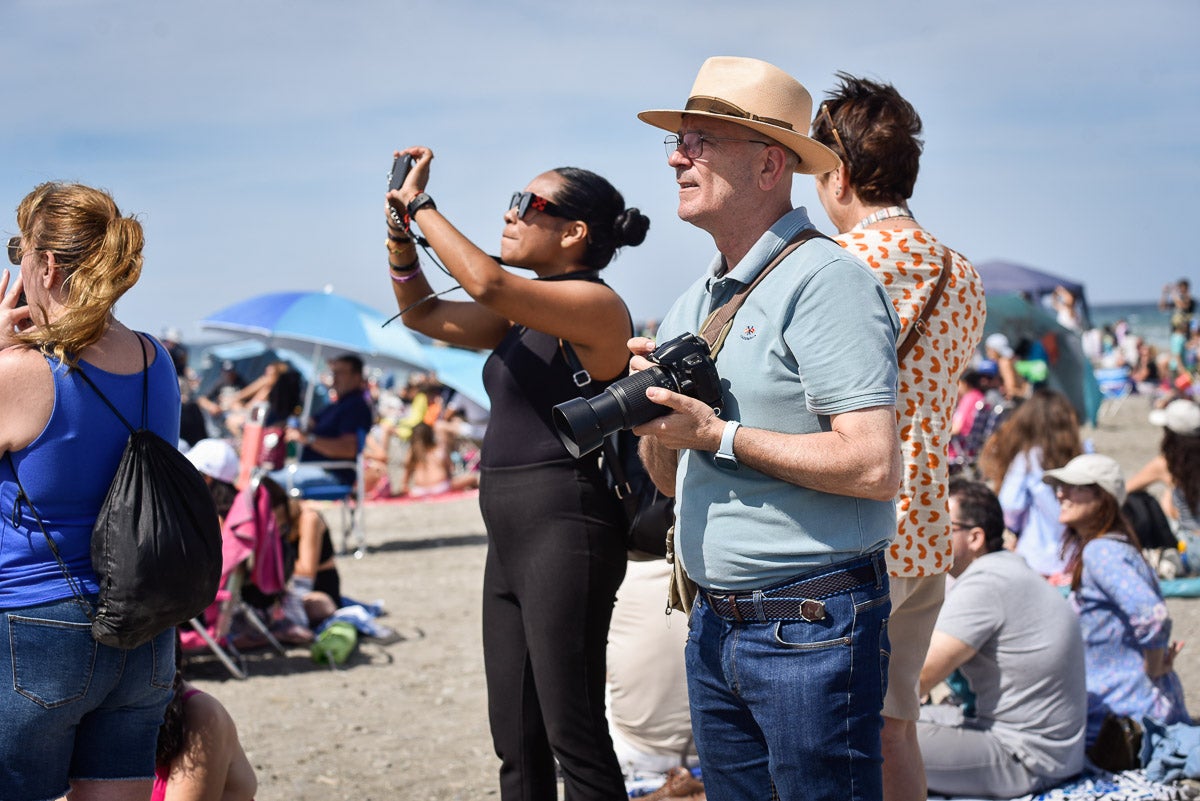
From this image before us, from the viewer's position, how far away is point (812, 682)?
2.15 m

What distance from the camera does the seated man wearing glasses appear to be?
159 inches

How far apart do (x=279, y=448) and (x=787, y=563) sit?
27.7 feet

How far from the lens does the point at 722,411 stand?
88.9 inches

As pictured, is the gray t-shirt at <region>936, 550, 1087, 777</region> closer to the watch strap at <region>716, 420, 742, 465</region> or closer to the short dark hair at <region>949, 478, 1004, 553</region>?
the short dark hair at <region>949, 478, 1004, 553</region>

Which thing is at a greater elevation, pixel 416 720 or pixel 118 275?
pixel 118 275

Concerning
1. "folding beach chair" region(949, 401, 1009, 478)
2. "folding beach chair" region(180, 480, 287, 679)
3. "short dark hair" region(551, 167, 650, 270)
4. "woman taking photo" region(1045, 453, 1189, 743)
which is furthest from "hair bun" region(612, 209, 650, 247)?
"folding beach chair" region(949, 401, 1009, 478)

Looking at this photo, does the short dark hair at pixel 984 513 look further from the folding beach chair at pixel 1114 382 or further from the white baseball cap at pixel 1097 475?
the folding beach chair at pixel 1114 382

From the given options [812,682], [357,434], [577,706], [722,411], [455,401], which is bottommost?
[455,401]

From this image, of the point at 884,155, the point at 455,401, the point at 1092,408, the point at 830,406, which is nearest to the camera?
the point at 830,406

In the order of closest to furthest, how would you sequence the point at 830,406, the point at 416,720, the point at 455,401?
1. the point at 830,406
2. the point at 416,720
3. the point at 455,401

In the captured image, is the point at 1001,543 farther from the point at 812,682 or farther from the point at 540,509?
the point at 812,682

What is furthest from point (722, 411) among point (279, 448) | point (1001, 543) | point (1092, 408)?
point (1092, 408)

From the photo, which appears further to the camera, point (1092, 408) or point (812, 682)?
point (1092, 408)

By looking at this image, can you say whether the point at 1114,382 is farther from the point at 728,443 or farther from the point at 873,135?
the point at 728,443
